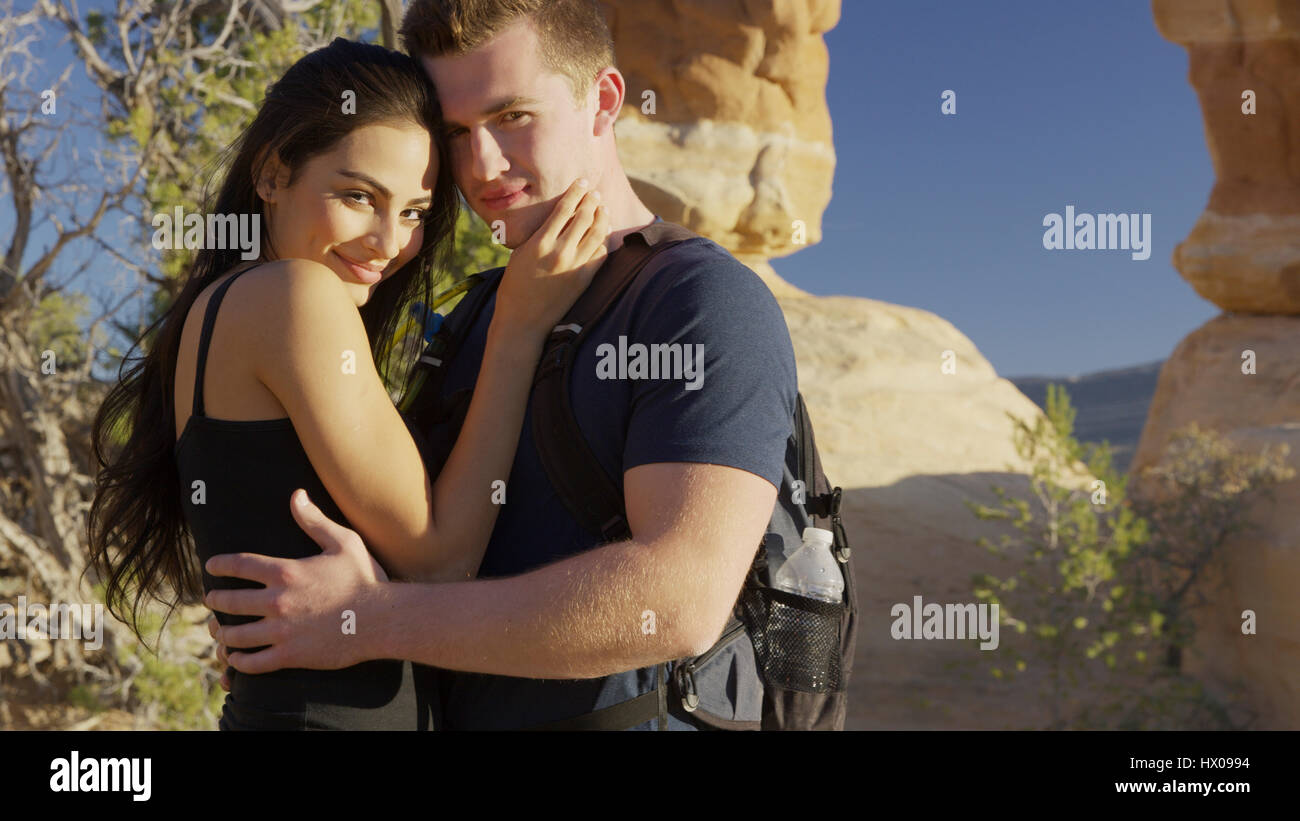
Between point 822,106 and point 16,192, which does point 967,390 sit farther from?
point 16,192

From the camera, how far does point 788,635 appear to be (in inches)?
78.4

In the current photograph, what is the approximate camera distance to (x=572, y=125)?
7.23 ft

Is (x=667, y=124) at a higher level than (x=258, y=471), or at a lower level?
higher

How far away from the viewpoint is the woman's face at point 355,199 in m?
2.04

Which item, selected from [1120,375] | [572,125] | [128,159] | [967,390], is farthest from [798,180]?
[1120,375]

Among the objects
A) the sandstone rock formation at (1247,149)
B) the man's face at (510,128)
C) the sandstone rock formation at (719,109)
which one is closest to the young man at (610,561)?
the man's face at (510,128)

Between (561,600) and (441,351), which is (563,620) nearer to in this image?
(561,600)

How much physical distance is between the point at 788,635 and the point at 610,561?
19.9 inches

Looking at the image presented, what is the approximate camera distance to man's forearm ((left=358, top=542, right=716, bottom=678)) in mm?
1620

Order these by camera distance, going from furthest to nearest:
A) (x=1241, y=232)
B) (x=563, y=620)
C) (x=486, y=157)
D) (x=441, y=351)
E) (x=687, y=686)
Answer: (x=1241, y=232)
(x=441, y=351)
(x=486, y=157)
(x=687, y=686)
(x=563, y=620)

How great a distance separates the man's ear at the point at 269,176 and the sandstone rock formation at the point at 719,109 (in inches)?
467

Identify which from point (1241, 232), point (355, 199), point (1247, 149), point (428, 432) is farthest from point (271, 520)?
point (1247, 149)

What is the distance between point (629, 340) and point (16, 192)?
22.6ft
